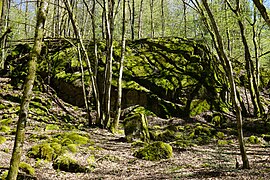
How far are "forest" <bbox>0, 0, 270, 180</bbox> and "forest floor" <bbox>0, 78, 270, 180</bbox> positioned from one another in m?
0.03

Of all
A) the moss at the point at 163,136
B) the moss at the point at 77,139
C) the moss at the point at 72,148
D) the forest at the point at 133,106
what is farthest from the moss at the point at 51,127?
the moss at the point at 163,136

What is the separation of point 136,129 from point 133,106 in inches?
220

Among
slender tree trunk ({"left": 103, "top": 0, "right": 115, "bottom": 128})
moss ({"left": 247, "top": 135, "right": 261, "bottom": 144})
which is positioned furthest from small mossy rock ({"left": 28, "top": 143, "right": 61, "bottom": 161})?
moss ({"left": 247, "top": 135, "right": 261, "bottom": 144})

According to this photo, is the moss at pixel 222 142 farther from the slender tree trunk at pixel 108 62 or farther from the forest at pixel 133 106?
the slender tree trunk at pixel 108 62

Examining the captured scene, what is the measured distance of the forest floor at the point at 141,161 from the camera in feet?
21.3

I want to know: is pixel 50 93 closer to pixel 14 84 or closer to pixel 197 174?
pixel 14 84

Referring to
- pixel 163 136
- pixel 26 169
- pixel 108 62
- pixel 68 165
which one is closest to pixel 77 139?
pixel 68 165

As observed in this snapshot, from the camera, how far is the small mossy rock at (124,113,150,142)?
445 inches

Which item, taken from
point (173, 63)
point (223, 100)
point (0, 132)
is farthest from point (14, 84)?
point (223, 100)

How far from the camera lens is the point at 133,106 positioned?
17.0 m

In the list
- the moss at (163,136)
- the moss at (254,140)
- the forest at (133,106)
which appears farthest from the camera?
the moss at (163,136)

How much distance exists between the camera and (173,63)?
19.5 m

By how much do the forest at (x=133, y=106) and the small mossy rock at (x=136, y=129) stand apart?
0.05 metres

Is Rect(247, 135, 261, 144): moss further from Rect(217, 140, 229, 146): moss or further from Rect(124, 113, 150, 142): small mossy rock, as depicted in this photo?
Rect(124, 113, 150, 142): small mossy rock
